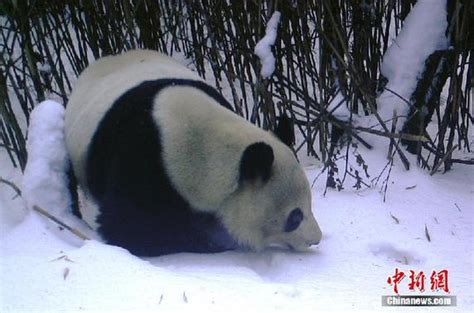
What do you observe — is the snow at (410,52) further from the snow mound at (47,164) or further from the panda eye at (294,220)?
the snow mound at (47,164)

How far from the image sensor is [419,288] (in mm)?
2289

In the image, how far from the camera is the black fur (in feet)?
8.07

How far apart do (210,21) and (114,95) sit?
115 cm

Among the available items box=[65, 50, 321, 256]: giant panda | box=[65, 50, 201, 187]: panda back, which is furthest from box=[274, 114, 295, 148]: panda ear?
box=[65, 50, 201, 187]: panda back

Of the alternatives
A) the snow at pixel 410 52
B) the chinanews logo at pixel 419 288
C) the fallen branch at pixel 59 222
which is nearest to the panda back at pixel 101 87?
the fallen branch at pixel 59 222

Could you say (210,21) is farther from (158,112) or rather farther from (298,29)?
(158,112)

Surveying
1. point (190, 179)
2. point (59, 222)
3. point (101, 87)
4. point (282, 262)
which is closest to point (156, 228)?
point (190, 179)

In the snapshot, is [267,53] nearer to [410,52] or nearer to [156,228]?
[410,52]

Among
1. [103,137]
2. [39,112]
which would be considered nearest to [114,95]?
[103,137]

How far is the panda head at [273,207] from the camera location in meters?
2.49

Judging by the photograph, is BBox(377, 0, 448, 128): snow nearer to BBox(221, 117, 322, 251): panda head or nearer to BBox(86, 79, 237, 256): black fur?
BBox(221, 117, 322, 251): panda head

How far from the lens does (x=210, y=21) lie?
374 cm

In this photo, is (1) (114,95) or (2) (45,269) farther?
(1) (114,95)

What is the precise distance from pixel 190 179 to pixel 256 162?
0.27 m
